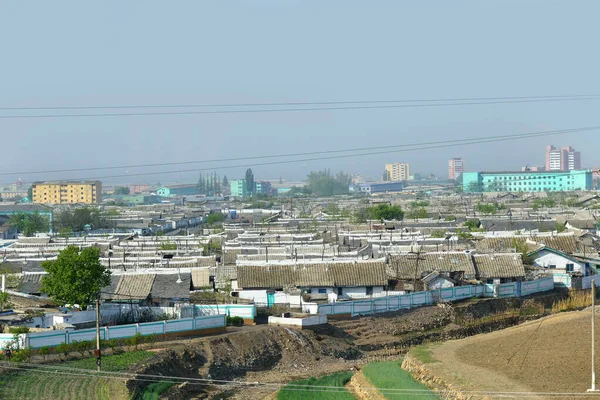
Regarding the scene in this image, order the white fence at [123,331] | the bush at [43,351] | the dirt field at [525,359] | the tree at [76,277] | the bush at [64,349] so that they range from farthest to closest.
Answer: the tree at [76,277], the white fence at [123,331], the bush at [64,349], the bush at [43,351], the dirt field at [525,359]

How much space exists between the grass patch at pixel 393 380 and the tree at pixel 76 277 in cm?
599

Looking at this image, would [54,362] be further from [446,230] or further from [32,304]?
[446,230]

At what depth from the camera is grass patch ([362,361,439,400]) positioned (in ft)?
52.5

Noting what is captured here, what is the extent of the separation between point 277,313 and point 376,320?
7.77ft

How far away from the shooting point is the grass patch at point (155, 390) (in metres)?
16.0

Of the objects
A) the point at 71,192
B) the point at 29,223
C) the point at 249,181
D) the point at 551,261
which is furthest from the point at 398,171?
the point at 551,261

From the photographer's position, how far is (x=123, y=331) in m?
19.4

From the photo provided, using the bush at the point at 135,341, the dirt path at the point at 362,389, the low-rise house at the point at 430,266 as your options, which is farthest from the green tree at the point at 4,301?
the low-rise house at the point at 430,266

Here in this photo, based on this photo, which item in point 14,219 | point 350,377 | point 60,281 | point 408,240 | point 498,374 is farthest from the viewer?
point 14,219

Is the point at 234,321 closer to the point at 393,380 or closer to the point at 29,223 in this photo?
the point at 393,380

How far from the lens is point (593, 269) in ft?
105

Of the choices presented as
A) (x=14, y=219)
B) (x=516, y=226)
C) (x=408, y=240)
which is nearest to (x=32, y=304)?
(x=408, y=240)

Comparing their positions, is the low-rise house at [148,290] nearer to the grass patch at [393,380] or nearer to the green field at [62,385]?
the grass patch at [393,380]

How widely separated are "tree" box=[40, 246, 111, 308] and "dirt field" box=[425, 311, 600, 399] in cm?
713
